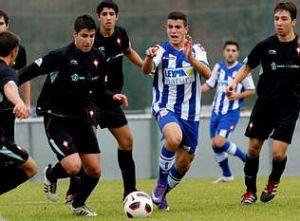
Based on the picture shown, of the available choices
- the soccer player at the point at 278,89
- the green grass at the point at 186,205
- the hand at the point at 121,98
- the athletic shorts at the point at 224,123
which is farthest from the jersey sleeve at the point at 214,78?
the hand at the point at 121,98

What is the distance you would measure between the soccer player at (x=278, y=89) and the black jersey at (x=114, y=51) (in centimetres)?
160

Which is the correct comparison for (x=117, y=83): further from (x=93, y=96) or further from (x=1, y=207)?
(x=1, y=207)

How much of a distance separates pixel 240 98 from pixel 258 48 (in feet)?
19.5

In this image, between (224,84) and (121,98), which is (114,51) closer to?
(121,98)

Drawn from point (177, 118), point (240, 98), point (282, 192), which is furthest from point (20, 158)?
point (240, 98)

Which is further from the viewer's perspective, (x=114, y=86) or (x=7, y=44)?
(x=114, y=86)

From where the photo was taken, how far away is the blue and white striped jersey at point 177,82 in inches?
452

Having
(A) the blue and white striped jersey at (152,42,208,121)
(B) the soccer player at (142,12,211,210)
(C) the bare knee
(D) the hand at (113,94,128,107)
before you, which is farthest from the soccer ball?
A: (A) the blue and white striped jersey at (152,42,208,121)

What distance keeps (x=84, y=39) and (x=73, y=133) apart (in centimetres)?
101

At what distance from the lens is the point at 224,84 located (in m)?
18.6

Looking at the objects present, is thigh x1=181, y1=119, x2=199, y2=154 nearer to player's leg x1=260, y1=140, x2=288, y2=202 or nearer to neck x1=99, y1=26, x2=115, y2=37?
player's leg x1=260, y1=140, x2=288, y2=202

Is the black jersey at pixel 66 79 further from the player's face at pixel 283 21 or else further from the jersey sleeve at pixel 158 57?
the player's face at pixel 283 21

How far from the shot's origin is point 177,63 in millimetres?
11461

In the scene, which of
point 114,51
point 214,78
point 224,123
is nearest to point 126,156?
point 114,51
